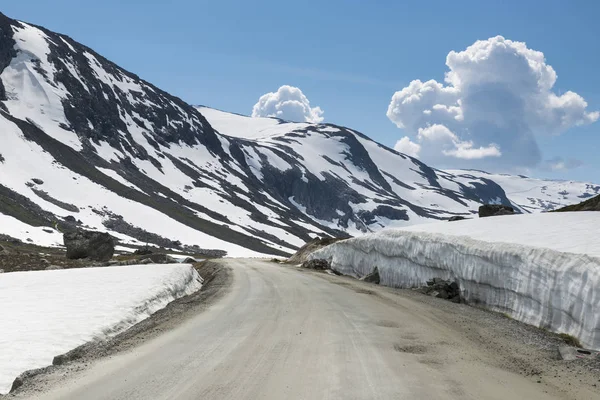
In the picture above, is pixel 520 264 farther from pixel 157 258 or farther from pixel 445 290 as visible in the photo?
pixel 157 258

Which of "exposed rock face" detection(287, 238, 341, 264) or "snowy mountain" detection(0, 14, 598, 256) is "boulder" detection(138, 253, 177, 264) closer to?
"exposed rock face" detection(287, 238, 341, 264)

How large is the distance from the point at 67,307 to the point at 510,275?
13456 mm

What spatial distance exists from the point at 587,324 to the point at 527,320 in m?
2.87

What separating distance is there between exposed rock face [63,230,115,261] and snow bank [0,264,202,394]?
21.2 meters

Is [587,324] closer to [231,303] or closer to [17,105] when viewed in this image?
[231,303]

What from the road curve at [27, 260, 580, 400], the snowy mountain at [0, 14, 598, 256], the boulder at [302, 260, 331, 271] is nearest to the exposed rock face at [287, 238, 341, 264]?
the boulder at [302, 260, 331, 271]

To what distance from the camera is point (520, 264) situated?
15.0 m

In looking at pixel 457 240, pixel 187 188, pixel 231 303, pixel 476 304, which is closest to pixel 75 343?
pixel 231 303

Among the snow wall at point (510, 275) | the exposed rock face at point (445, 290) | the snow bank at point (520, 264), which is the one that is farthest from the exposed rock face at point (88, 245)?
the exposed rock face at point (445, 290)

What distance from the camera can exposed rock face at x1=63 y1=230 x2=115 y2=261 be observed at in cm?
4394

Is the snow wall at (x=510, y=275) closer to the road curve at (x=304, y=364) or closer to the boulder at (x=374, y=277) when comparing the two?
→ the boulder at (x=374, y=277)

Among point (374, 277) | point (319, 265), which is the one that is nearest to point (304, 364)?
point (374, 277)

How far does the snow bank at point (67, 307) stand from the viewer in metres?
9.30

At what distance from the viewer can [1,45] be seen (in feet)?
572
